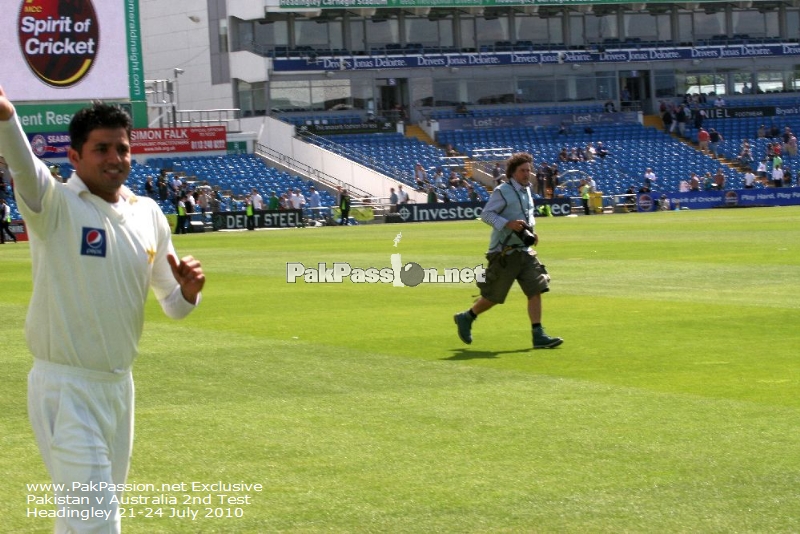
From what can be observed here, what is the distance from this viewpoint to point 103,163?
212 inches

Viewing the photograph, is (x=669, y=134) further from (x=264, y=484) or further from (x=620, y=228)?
(x=264, y=484)

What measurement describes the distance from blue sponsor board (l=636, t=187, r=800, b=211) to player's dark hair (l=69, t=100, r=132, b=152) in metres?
55.6

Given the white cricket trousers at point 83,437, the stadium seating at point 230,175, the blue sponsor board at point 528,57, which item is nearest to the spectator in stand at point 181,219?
the stadium seating at point 230,175

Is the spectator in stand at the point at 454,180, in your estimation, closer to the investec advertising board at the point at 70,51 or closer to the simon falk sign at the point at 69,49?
the investec advertising board at the point at 70,51

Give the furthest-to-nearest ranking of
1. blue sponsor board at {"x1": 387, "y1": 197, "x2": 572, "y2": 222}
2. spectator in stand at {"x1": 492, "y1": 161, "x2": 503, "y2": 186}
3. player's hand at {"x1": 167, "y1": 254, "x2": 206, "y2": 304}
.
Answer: spectator in stand at {"x1": 492, "y1": 161, "x2": 503, "y2": 186} → blue sponsor board at {"x1": 387, "y1": 197, "x2": 572, "y2": 222} → player's hand at {"x1": 167, "y1": 254, "x2": 206, "y2": 304}

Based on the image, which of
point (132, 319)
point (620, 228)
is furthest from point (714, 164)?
point (132, 319)

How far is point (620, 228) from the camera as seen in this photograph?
136 ft

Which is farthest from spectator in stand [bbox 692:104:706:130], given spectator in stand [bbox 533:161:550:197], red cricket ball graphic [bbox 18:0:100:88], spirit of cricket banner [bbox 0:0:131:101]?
red cricket ball graphic [bbox 18:0:100:88]

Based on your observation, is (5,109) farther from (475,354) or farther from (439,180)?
(439,180)

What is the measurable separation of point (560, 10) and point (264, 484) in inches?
3012

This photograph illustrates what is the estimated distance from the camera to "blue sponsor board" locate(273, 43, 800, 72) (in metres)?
74.2

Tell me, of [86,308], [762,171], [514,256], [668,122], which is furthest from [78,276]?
[668,122]

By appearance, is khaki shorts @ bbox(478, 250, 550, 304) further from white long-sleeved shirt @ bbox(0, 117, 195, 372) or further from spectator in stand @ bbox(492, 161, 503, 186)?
spectator in stand @ bbox(492, 161, 503, 186)

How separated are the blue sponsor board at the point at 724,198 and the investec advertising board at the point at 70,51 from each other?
23421 mm
